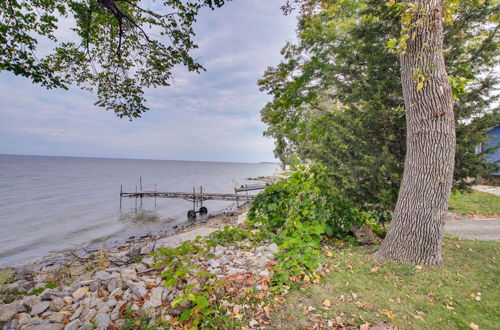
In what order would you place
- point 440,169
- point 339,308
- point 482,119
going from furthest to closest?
point 482,119
point 440,169
point 339,308

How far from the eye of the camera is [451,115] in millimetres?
3457

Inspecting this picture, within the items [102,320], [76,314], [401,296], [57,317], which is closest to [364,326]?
[401,296]

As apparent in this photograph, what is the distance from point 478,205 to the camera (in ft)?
31.0

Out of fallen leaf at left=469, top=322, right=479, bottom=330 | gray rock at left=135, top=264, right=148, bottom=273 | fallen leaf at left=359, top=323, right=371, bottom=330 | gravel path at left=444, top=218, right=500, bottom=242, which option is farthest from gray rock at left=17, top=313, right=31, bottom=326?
gravel path at left=444, top=218, right=500, bottom=242

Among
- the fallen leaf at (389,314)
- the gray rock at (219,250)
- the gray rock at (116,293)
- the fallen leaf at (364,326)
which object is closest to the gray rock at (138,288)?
the gray rock at (116,293)

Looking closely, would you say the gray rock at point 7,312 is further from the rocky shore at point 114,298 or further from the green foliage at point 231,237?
the green foliage at point 231,237

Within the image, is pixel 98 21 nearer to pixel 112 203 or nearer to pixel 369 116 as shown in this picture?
pixel 369 116

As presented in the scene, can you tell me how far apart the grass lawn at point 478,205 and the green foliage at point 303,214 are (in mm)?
5670

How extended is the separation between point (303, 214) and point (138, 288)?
2.82 metres

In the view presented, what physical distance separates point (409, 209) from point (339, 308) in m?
2.03

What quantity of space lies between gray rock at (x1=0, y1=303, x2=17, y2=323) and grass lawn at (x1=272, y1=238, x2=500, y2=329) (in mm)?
3367

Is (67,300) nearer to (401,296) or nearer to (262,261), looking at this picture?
(262,261)

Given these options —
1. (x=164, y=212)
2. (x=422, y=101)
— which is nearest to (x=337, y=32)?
→ (x=422, y=101)

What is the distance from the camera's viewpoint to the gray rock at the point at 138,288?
9.88ft
